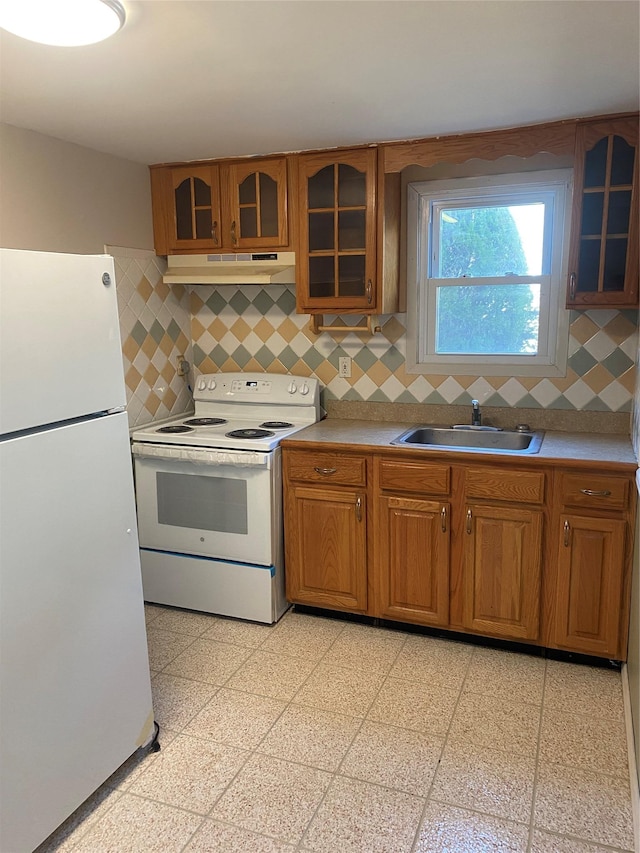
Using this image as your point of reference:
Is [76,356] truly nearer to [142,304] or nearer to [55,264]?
[55,264]

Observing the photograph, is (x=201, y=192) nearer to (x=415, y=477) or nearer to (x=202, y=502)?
(x=202, y=502)

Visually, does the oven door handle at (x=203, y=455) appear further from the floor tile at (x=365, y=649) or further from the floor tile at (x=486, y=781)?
the floor tile at (x=486, y=781)

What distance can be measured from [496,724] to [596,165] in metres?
2.20

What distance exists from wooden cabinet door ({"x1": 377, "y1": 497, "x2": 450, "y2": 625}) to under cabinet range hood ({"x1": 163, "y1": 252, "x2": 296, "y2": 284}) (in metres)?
1.22

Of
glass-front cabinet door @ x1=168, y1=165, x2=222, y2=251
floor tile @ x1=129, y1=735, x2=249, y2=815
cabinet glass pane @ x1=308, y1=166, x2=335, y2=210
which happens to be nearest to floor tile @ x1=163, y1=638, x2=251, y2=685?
floor tile @ x1=129, y1=735, x2=249, y2=815

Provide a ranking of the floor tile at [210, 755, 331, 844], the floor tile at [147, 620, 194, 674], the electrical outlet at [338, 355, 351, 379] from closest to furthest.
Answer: the floor tile at [210, 755, 331, 844] → the floor tile at [147, 620, 194, 674] → the electrical outlet at [338, 355, 351, 379]

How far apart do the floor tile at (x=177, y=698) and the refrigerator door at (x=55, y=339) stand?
3.96ft

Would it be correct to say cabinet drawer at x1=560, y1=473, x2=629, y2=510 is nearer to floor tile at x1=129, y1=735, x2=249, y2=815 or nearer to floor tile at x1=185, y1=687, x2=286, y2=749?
floor tile at x1=185, y1=687, x2=286, y2=749

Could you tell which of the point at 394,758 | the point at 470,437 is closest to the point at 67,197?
the point at 470,437

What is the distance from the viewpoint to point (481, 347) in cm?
319

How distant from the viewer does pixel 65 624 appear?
1.78 m

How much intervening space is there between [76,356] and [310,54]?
113cm

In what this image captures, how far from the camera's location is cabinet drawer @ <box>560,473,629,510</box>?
2408 millimetres

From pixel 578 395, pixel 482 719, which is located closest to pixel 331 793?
pixel 482 719
